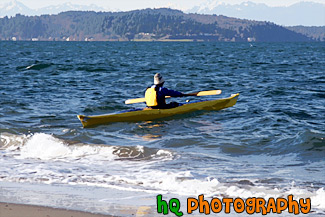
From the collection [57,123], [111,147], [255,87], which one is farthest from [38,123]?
[255,87]

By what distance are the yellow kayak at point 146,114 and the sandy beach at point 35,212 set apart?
7149mm

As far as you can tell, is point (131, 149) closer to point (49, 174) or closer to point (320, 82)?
point (49, 174)

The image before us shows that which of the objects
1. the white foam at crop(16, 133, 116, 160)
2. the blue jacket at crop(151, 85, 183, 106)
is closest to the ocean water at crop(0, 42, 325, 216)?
the white foam at crop(16, 133, 116, 160)

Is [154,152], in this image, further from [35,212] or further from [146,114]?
[35,212]

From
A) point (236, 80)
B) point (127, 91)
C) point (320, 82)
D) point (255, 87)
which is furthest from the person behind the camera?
point (236, 80)

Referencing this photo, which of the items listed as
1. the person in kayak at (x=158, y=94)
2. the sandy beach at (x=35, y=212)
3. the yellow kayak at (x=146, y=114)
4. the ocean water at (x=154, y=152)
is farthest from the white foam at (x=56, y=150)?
the sandy beach at (x=35, y=212)

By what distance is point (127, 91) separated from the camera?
2183cm

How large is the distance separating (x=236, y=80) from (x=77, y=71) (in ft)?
36.9

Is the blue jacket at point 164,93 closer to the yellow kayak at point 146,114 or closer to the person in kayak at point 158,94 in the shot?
the person in kayak at point 158,94

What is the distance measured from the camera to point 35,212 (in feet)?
19.0

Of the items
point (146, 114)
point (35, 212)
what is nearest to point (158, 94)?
point (146, 114)

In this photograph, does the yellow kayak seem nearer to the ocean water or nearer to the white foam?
the ocean water

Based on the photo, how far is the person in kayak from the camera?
46.1ft

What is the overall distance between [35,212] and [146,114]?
28.6 feet
